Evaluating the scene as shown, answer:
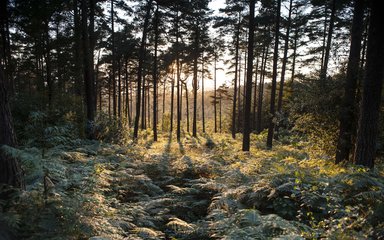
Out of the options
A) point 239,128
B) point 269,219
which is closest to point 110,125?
point 269,219

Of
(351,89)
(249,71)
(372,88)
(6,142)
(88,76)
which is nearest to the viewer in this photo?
(6,142)

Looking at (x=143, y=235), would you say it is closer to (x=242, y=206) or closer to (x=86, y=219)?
(x=86, y=219)

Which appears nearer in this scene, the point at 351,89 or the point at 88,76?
the point at 351,89

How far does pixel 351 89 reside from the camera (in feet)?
30.6

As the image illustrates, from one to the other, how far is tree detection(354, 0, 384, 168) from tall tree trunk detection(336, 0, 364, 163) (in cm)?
215

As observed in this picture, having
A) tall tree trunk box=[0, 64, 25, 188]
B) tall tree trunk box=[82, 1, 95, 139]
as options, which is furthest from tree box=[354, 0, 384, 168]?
tall tree trunk box=[82, 1, 95, 139]

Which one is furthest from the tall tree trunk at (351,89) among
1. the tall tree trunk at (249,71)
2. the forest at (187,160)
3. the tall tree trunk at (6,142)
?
the tall tree trunk at (6,142)

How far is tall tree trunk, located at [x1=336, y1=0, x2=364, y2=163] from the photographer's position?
905cm

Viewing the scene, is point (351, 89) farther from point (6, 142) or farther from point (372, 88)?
point (6, 142)

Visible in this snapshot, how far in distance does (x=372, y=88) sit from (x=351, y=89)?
2377 millimetres

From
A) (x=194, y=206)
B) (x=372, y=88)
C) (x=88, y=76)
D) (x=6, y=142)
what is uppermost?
(x=88, y=76)

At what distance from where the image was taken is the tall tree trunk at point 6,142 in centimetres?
459

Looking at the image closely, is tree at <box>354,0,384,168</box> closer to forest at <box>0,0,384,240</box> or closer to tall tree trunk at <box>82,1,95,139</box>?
forest at <box>0,0,384,240</box>

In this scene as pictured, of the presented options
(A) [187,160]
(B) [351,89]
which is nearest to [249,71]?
(B) [351,89]
